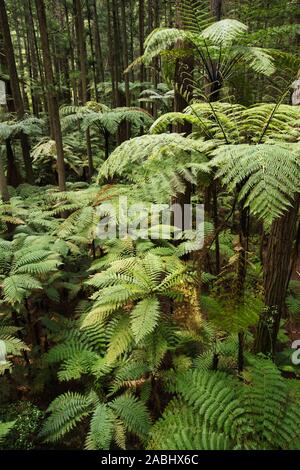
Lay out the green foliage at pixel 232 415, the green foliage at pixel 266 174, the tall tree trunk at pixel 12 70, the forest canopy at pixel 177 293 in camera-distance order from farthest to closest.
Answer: the tall tree trunk at pixel 12 70 < the green foliage at pixel 232 415 < the forest canopy at pixel 177 293 < the green foliage at pixel 266 174

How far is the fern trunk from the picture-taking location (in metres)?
3.28

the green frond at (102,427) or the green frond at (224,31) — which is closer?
the green frond at (224,31)

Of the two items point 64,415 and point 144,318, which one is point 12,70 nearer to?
point 144,318

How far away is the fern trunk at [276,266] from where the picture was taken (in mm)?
3275

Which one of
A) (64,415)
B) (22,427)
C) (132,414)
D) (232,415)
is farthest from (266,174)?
(22,427)

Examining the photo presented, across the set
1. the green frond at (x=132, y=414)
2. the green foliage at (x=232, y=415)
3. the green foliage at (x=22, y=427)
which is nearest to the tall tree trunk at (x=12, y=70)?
the green foliage at (x=22, y=427)

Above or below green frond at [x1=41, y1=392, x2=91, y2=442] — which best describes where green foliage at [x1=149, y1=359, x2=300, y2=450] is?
above

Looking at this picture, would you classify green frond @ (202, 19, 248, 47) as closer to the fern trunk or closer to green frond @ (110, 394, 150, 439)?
the fern trunk

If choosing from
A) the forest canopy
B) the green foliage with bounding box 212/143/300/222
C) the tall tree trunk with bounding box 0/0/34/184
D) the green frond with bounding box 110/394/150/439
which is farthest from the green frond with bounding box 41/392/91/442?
the tall tree trunk with bounding box 0/0/34/184

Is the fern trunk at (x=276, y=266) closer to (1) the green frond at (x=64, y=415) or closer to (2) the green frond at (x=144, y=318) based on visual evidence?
(2) the green frond at (x=144, y=318)

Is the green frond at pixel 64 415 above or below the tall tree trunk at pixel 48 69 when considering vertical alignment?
below

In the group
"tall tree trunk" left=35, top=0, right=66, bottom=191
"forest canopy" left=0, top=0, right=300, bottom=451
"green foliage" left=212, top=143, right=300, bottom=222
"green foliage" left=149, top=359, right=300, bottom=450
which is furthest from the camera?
"tall tree trunk" left=35, top=0, right=66, bottom=191

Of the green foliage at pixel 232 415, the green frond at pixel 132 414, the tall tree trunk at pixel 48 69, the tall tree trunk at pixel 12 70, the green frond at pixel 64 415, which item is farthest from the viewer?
the tall tree trunk at pixel 12 70
